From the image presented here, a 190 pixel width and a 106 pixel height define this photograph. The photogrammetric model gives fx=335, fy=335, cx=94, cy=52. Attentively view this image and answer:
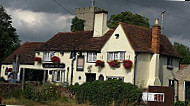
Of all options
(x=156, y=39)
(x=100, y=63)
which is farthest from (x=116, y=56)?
(x=156, y=39)

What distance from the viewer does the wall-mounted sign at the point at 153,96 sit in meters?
21.8

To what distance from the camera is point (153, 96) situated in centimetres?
2198

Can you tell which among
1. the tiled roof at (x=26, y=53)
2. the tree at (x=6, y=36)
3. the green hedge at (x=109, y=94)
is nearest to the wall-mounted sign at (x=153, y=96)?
the green hedge at (x=109, y=94)

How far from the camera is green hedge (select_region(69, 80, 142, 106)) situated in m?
21.5

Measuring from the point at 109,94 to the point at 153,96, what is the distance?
2.95m

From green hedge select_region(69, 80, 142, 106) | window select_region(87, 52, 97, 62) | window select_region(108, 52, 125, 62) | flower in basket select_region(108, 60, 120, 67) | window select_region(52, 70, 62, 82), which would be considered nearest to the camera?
green hedge select_region(69, 80, 142, 106)

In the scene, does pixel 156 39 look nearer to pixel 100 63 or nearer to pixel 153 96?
pixel 100 63

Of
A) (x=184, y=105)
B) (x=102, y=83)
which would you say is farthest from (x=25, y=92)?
(x=184, y=105)

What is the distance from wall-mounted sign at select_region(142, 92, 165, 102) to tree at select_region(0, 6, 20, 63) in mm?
34669

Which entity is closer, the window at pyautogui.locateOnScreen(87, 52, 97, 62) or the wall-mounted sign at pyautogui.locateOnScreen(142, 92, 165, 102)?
the wall-mounted sign at pyautogui.locateOnScreen(142, 92, 165, 102)

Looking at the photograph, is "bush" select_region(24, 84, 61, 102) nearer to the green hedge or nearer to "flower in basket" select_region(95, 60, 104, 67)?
the green hedge

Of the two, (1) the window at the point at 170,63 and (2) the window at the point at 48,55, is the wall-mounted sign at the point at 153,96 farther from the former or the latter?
(2) the window at the point at 48,55

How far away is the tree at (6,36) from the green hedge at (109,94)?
32560mm

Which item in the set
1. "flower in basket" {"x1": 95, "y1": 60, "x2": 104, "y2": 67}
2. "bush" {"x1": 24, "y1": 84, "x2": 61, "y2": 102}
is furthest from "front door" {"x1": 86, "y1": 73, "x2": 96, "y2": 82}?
"bush" {"x1": 24, "y1": 84, "x2": 61, "y2": 102}
